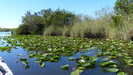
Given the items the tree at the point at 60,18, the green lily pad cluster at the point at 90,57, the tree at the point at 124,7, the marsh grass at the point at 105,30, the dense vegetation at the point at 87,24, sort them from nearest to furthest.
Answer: the green lily pad cluster at the point at 90,57 → the marsh grass at the point at 105,30 → the dense vegetation at the point at 87,24 → the tree at the point at 124,7 → the tree at the point at 60,18

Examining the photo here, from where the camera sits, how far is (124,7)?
493 inches

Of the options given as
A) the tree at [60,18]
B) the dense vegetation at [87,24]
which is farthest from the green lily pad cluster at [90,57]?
the tree at [60,18]

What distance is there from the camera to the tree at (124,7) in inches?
477

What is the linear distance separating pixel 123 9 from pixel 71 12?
7310 mm

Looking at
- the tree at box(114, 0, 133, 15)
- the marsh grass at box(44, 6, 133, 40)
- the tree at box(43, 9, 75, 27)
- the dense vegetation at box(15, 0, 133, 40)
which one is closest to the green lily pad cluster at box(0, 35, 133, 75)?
the marsh grass at box(44, 6, 133, 40)

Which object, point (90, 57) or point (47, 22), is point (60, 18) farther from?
point (90, 57)

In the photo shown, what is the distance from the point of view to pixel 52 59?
103 inches

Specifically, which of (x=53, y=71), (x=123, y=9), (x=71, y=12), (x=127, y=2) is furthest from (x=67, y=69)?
(x=71, y=12)

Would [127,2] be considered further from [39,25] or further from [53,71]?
[53,71]

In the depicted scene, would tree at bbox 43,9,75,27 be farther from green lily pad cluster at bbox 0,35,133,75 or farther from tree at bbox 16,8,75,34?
green lily pad cluster at bbox 0,35,133,75

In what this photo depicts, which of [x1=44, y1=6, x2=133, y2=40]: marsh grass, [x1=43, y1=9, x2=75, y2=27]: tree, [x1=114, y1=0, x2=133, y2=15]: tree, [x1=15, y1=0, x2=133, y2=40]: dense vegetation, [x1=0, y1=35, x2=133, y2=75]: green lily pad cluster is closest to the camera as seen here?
[x1=0, y1=35, x2=133, y2=75]: green lily pad cluster

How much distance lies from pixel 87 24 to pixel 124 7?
21.2 feet

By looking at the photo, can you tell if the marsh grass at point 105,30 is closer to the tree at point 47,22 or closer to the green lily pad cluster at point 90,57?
the green lily pad cluster at point 90,57

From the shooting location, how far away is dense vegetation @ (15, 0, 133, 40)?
25.3 feet
